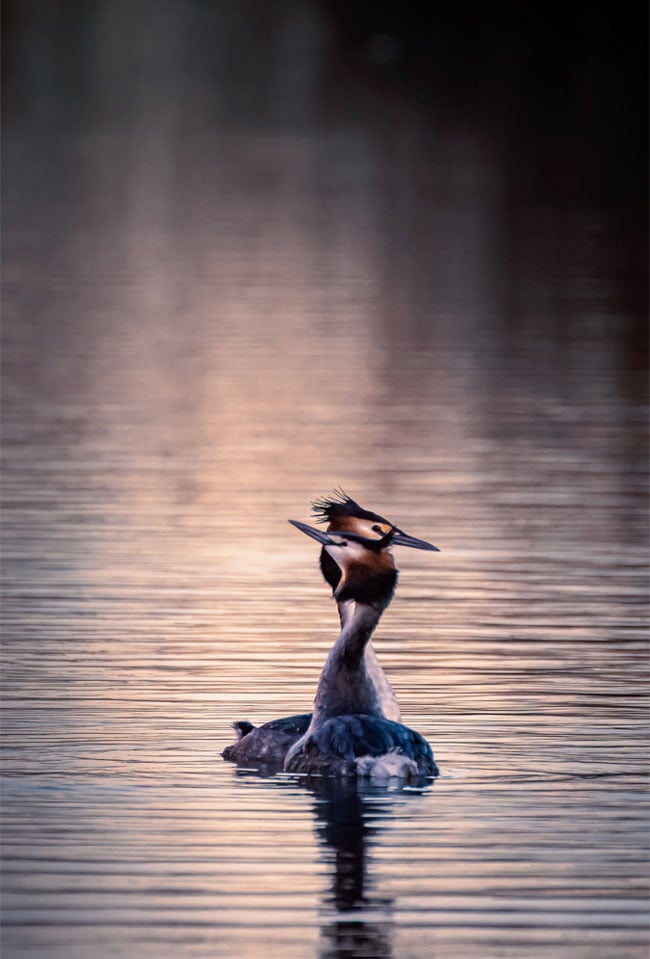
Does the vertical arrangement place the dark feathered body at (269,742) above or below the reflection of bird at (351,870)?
above

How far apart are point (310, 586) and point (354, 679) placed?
17.6ft

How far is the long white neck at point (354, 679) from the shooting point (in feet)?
40.8

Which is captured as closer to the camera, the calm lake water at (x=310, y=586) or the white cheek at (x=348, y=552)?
the calm lake water at (x=310, y=586)

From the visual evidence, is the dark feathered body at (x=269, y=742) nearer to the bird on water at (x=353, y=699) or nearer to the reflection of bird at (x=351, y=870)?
the bird on water at (x=353, y=699)

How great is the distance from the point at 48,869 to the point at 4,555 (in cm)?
783

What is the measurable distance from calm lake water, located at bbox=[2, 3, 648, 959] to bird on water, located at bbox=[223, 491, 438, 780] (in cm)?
17

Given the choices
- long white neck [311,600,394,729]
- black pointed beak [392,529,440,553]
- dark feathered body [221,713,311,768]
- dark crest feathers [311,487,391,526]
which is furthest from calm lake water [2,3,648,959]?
dark crest feathers [311,487,391,526]

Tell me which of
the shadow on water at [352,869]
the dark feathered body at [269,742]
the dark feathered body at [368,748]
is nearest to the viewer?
the shadow on water at [352,869]

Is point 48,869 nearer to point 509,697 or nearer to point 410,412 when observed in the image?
point 509,697

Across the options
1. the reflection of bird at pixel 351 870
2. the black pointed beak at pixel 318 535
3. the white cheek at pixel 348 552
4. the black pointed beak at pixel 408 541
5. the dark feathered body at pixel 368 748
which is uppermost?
the white cheek at pixel 348 552

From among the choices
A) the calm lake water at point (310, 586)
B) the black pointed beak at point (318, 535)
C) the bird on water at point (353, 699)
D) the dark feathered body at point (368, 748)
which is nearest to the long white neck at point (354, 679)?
the bird on water at point (353, 699)

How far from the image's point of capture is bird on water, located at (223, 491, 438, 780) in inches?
480

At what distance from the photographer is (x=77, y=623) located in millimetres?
16328

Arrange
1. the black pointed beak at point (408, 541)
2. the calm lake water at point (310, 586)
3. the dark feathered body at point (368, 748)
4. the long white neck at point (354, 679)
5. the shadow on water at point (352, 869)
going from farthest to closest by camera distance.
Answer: the long white neck at point (354, 679) < the black pointed beak at point (408, 541) < the dark feathered body at point (368, 748) < the calm lake water at point (310, 586) < the shadow on water at point (352, 869)
